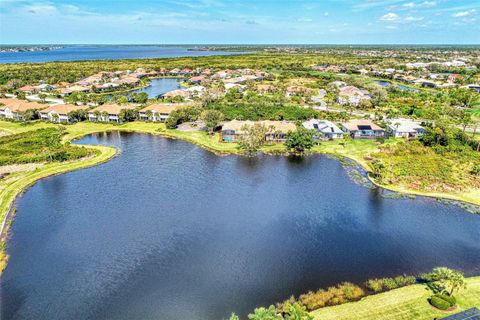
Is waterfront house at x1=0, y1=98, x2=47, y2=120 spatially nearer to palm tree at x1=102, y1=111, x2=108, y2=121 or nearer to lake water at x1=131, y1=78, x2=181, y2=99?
palm tree at x1=102, y1=111, x2=108, y2=121

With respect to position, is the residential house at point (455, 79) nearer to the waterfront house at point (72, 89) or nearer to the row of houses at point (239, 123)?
the row of houses at point (239, 123)

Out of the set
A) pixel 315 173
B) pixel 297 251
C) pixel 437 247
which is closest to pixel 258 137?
pixel 315 173

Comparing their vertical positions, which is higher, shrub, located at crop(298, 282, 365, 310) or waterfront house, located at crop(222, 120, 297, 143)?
waterfront house, located at crop(222, 120, 297, 143)

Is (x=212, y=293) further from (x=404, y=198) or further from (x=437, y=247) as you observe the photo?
(x=404, y=198)

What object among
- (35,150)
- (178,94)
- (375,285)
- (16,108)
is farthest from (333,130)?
(16,108)

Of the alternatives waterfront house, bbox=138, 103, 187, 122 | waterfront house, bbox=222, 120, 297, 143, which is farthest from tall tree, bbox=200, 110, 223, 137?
waterfront house, bbox=138, 103, 187, 122

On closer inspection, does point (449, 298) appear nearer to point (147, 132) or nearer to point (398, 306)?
point (398, 306)
